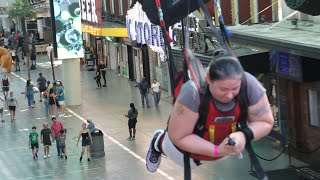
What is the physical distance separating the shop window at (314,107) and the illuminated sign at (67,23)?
53.3 ft

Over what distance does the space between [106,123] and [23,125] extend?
3.89m

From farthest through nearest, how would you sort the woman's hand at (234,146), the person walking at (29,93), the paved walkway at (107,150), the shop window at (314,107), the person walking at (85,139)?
the person walking at (29,93), the person walking at (85,139), the shop window at (314,107), the paved walkway at (107,150), the woman's hand at (234,146)

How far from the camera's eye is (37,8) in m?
62.6

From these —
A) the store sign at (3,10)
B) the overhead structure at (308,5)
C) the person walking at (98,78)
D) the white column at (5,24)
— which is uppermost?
the store sign at (3,10)

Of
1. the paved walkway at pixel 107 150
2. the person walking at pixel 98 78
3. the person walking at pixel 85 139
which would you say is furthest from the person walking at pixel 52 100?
the person walking at pixel 85 139

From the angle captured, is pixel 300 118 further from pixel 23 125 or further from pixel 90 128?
pixel 23 125

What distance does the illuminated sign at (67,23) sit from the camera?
113 feet

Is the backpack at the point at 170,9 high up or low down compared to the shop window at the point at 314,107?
up

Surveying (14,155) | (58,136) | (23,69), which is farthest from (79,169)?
(23,69)

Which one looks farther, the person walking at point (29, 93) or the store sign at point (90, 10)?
the store sign at point (90, 10)

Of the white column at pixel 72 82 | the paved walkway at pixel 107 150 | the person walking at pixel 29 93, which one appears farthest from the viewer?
the white column at pixel 72 82

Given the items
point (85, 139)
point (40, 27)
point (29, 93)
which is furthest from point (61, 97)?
point (40, 27)

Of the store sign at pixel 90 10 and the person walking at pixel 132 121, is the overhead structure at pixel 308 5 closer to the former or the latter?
the person walking at pixel 132 121

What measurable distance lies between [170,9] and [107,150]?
19.7 meters
